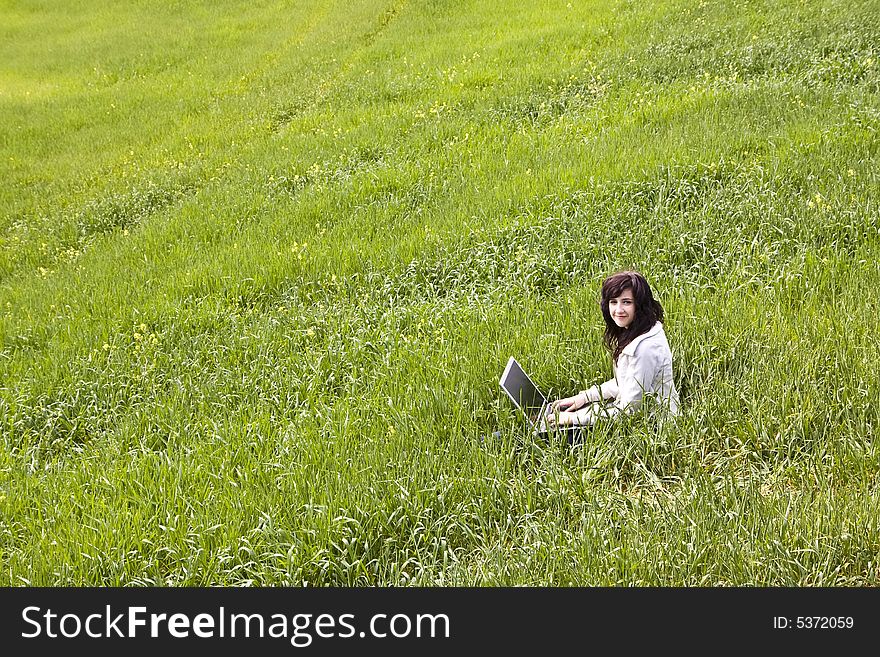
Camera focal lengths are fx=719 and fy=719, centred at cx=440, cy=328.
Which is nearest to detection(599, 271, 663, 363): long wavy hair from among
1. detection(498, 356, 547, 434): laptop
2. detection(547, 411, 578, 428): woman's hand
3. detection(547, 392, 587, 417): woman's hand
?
detection(547, 392, 587, 417): woman's hand

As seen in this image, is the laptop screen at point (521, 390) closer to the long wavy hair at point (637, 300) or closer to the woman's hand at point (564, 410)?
the woman's hand at point (564, 410)

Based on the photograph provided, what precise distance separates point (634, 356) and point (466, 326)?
1.78 metres

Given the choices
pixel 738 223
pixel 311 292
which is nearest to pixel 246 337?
pixel 311 292

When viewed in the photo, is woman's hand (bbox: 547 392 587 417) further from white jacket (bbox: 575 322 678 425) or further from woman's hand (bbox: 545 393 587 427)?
white jacket (bbox: 575 322 678 425)

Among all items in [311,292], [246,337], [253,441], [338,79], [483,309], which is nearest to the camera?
[253,441]

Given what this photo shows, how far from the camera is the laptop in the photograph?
4.17 meters

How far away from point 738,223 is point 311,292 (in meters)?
4.15

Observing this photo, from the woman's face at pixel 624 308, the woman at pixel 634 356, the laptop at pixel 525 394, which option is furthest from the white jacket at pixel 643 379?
the laptop at pixel 525 394

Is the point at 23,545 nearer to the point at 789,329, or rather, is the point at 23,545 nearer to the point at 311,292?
the point at 311,292

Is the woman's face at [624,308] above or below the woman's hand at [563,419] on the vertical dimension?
above

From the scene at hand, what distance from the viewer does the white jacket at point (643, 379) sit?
3.99m

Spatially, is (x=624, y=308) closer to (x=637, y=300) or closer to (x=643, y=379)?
(x=637, y=300)

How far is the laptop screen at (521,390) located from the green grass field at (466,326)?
132 millimetres

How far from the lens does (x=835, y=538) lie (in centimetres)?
298
